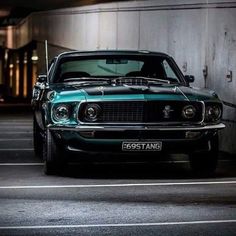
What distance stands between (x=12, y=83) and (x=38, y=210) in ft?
164

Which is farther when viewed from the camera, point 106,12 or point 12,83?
point 12,83

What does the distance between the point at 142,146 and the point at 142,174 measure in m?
0.75

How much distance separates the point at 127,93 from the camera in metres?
10.9

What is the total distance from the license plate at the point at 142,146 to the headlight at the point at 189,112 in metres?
0.49

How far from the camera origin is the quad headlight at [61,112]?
10.9 metres

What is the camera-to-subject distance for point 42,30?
37.5 meters

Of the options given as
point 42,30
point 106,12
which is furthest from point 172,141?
point 42,30

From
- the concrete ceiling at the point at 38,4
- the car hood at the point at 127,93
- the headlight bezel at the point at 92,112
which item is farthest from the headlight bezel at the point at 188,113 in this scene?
the concrete ceiling at the point at 38,4

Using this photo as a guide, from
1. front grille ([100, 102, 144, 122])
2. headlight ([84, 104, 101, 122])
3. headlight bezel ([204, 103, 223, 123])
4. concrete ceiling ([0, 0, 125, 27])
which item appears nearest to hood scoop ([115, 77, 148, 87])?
front grille ([100, 102, 144, 122])

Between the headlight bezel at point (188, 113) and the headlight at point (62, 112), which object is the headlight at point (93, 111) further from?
the headlight bezel at point (188, 113)

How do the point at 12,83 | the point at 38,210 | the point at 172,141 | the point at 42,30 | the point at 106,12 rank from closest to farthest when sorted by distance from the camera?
the point at 38,210, the point at 172,141, the point at 106,12, the point at 42,30, the point at 12,83

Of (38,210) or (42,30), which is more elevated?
(42,30)

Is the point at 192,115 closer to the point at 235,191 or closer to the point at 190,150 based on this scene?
the point at 190,150

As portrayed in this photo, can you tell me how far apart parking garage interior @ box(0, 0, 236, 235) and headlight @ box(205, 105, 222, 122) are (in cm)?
74
